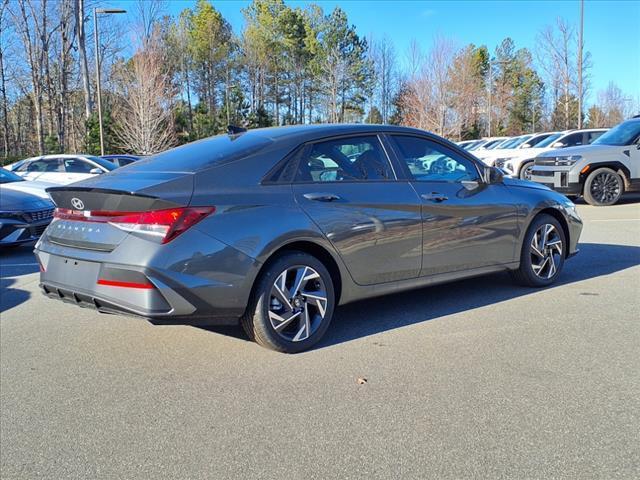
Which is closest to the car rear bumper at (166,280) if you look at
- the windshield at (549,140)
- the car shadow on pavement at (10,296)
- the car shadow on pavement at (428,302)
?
the car shadow on pavement at (428,302)

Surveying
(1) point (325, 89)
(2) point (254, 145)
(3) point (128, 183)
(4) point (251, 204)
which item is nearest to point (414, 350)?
(4) point (251, 204)

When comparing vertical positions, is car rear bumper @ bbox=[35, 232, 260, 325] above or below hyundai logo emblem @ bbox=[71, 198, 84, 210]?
below

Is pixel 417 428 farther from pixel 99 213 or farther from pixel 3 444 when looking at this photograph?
pixel 99 213

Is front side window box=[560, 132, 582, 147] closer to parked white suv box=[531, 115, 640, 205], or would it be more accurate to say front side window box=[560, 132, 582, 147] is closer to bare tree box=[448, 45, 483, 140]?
parked white suv box=[531, 115, 640, 205]

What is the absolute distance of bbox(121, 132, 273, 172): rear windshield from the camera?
3889 mm

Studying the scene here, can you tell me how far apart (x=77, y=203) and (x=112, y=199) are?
0.43 metres

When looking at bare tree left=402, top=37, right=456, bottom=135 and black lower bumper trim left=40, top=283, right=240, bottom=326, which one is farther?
bare tree left=402, top=37, right=456, bottom=135

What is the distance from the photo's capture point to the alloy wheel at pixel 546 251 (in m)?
5.47

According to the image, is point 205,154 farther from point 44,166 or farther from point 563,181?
point 44,166

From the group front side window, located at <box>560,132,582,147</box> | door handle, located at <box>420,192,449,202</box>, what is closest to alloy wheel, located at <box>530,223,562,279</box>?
door handle, located at <box>420,192,449,202</box>

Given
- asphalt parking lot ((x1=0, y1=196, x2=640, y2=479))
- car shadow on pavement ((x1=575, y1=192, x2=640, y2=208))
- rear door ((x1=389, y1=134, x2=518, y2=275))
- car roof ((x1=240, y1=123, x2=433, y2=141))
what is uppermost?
car roof ((x1=240, y1=123, x2=433, y2=141))

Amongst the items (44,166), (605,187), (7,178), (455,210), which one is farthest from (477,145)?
(455,210)

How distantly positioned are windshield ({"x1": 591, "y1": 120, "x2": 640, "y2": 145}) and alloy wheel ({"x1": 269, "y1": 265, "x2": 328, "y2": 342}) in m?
11.3

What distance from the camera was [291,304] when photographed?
3881 millimetres
